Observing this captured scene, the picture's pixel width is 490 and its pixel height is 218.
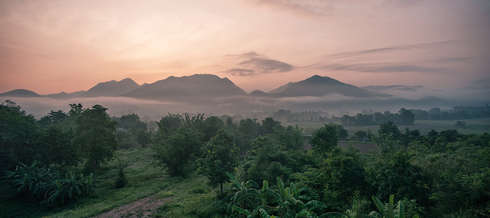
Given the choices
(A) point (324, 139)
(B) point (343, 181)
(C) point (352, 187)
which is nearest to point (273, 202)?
(B) point (343, 181)

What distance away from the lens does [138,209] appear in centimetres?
1859

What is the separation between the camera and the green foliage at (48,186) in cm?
2038

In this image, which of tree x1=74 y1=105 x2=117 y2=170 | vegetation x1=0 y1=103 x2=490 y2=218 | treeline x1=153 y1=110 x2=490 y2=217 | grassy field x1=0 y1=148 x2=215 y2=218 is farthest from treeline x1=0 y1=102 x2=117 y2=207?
treeline x1=153 y1=110 x2=490 y2=217

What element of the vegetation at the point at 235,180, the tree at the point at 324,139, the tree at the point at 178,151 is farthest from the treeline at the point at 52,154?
the tree at the point at 324,139

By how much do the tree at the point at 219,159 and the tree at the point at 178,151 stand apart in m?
13.6

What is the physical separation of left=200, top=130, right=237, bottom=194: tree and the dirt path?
17.8ft

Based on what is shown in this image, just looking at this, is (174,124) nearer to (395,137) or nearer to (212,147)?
(212,147)

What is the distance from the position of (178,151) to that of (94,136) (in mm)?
11409

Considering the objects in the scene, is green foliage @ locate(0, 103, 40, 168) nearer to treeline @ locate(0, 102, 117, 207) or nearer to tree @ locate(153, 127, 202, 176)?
treeline @ locate(0, 102, 117, 207)

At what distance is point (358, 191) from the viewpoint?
15430mm

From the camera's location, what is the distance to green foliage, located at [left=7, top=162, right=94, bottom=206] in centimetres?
2038

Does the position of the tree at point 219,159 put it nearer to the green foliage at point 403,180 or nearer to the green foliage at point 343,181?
the green foliage at point 343,181

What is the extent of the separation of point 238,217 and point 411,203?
1052 cm

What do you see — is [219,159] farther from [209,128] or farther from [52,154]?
[209,128]
